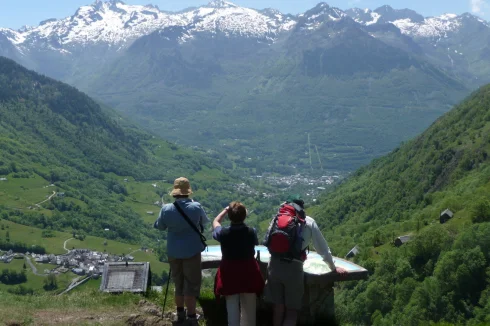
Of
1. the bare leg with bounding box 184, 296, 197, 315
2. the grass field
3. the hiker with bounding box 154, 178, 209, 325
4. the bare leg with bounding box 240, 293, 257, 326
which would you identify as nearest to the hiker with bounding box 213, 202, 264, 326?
the bare leg with bounding box 240, 293, 257, 326

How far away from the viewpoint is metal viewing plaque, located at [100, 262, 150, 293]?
1563cm

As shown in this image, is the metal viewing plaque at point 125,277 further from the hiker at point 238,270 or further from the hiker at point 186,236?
the hiker at point 238,270

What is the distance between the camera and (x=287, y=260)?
1178cm

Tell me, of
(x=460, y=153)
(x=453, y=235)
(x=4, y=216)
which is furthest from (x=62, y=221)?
(x=453, y=235)

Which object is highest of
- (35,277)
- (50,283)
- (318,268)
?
(318,268)

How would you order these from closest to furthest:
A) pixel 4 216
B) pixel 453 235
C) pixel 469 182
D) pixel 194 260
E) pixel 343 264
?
1. pixel 194 260
2. pixel 343 264
3. pixel 453 235
4. pixel 469 182
5. pixel 4 216

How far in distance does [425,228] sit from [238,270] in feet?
237

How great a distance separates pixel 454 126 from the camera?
136m

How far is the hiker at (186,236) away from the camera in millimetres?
12594

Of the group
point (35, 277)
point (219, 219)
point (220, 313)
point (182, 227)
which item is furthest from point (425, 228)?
point (35, 277)

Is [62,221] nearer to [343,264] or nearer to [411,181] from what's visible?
[411,181]

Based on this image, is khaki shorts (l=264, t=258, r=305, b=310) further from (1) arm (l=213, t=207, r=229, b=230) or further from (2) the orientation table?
(1) arm (l=213, t=207, r=229, b=230)

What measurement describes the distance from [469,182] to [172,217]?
94623 millimetres

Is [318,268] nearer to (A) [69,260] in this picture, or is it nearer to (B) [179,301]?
(B) [179,301]
